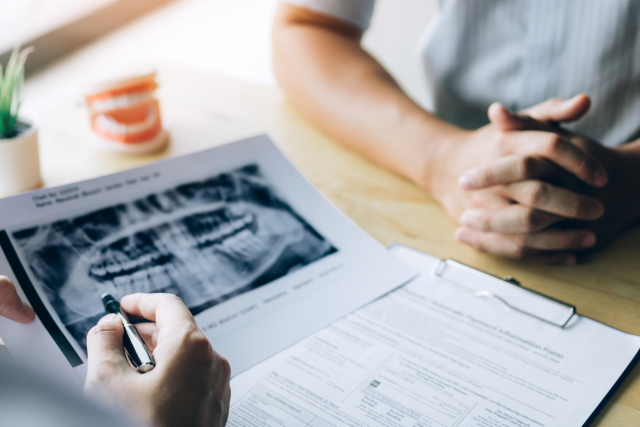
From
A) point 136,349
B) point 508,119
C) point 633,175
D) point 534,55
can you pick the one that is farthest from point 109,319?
point 534,55

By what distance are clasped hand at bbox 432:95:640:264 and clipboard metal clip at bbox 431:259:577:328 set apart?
0.05 meters

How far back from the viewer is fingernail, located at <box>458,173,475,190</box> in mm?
602

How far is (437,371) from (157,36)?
2.42 meters

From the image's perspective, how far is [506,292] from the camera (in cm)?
54

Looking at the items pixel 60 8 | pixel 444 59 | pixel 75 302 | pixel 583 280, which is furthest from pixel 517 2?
pixel 60 8

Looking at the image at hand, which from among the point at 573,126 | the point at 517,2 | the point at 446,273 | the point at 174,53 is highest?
the point at 517,2

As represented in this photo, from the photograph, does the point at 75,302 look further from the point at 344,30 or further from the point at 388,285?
the point at 344,30

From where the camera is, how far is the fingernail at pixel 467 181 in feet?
1.98

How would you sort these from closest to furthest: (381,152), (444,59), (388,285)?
1. (388,285)
2. (381,152)
3. (444,59)

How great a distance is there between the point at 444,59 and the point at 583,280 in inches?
20.8

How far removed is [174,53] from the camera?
2354 mm

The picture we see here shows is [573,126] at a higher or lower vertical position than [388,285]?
higher

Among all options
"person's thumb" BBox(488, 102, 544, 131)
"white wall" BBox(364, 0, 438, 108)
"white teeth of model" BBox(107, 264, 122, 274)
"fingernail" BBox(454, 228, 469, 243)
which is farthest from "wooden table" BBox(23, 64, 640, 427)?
"white wall" BBox(364, 0, 438, 108)

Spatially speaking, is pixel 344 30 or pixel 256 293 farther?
pixel 344 30
